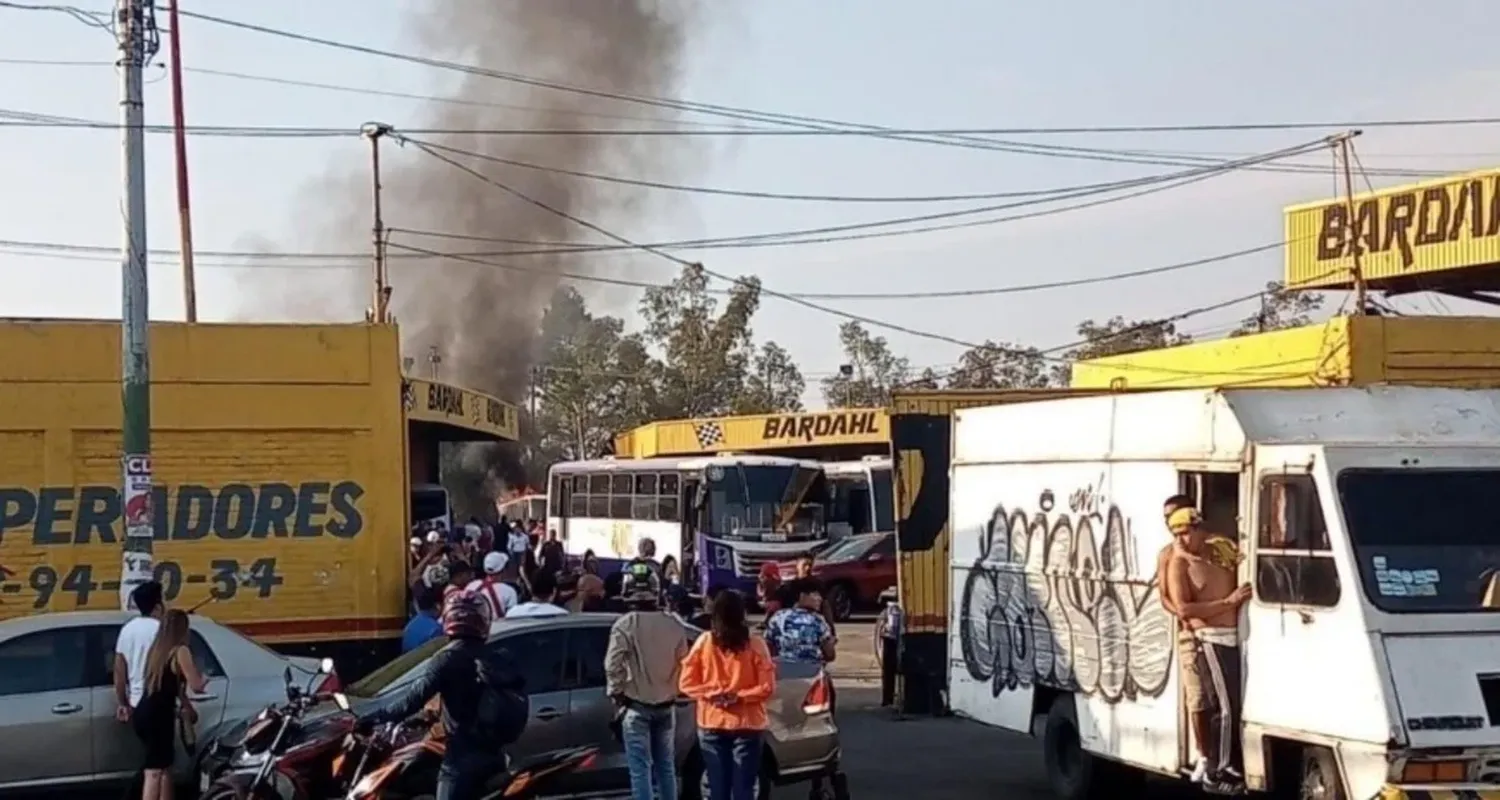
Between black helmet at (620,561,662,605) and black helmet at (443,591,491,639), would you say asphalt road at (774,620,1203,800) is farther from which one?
black helmet at (443,591,491,639)

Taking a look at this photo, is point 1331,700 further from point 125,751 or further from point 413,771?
point 125,751

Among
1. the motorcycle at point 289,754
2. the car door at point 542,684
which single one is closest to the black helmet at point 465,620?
the motorcycle at point 289,754

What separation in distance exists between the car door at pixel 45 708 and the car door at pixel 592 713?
9.99 feet

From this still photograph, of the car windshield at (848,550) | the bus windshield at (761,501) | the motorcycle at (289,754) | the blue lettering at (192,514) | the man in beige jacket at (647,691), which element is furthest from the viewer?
the bus windshield at (761,501)

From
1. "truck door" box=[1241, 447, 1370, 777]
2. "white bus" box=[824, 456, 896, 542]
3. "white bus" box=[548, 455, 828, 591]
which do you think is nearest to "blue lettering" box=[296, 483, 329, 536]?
"truck door" box=[1241, 447, 1370, 777]

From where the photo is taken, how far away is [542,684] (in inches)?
435

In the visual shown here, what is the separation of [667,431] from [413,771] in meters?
39.5

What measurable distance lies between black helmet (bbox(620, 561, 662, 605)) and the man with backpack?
2703 mm

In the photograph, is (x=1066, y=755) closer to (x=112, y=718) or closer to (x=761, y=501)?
(x=112, y=718)

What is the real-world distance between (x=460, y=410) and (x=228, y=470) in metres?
12.6

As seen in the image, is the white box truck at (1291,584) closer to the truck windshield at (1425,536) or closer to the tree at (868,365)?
the truck windshield at (1425,536)

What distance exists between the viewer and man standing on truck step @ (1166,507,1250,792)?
33.1 feet

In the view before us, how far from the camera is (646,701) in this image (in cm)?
995

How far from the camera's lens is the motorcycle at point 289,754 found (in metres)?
9.68
